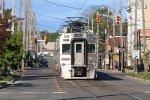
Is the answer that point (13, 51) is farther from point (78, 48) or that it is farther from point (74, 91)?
point (74, 91)

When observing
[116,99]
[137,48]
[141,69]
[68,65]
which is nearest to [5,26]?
[68,65]

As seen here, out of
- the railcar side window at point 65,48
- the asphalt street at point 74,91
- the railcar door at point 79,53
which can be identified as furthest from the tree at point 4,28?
the railcar door at point 79,53

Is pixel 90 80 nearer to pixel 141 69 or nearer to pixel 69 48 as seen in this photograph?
pixel 69 48

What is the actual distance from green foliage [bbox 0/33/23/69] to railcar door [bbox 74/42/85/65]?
274 inches

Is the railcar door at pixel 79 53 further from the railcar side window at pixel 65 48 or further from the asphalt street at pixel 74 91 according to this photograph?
the asphalt street at pixel 74 91

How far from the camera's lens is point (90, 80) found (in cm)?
4109

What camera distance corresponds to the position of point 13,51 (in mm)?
45156

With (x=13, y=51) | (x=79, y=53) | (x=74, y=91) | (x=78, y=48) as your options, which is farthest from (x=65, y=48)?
(x=74, y=91)

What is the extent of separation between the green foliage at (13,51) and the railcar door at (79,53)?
274 inches

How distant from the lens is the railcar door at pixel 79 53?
39812mm

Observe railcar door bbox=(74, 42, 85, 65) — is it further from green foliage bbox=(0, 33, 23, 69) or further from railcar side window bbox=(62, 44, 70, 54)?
green foliage bbox=(0, 33, 23, 69)

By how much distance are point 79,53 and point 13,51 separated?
790 centimetres

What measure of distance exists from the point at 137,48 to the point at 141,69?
13.8 m

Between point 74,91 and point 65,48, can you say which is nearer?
point 74,91
